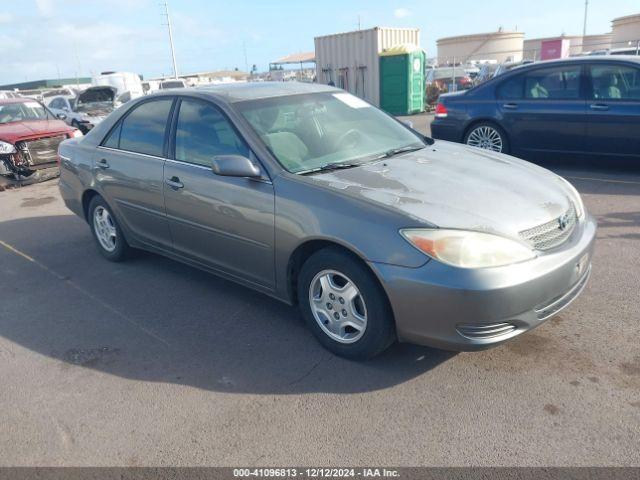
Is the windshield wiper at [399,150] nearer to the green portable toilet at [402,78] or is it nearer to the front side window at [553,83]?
the front side window at [553,83]

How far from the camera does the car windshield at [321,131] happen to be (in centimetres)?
375

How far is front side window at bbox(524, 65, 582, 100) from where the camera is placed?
752cm

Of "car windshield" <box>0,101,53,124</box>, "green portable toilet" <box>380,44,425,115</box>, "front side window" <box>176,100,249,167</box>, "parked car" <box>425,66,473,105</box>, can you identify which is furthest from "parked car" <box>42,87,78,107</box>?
"front side window" <box>176,100,249,167</box>

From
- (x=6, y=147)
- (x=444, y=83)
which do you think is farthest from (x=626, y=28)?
(x=6, y=147)

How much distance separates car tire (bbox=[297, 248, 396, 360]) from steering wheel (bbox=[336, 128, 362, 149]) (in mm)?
1030

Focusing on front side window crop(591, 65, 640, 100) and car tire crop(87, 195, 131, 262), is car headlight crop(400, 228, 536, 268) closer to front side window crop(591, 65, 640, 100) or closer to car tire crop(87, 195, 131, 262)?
car tire crop(87, 195, 131, 262)

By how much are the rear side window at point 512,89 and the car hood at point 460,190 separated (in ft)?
14.5

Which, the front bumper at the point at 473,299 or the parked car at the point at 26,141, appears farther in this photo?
the parked car at the point at 26,141

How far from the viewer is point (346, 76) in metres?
20.4

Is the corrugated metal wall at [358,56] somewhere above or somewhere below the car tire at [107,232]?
above

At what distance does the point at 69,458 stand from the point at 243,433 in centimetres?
86

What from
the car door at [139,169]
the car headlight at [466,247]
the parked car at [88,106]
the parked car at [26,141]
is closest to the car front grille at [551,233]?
the car headlight at [466,247]

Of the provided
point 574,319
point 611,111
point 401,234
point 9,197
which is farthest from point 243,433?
point 9,197

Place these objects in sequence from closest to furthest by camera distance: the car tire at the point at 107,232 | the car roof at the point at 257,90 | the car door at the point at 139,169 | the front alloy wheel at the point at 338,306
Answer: the front alloy wheel at the point at 338,306 < the car roof at the point at 257,90 < the car door at the point at 139,169 < the car tire at the point at 107,232
